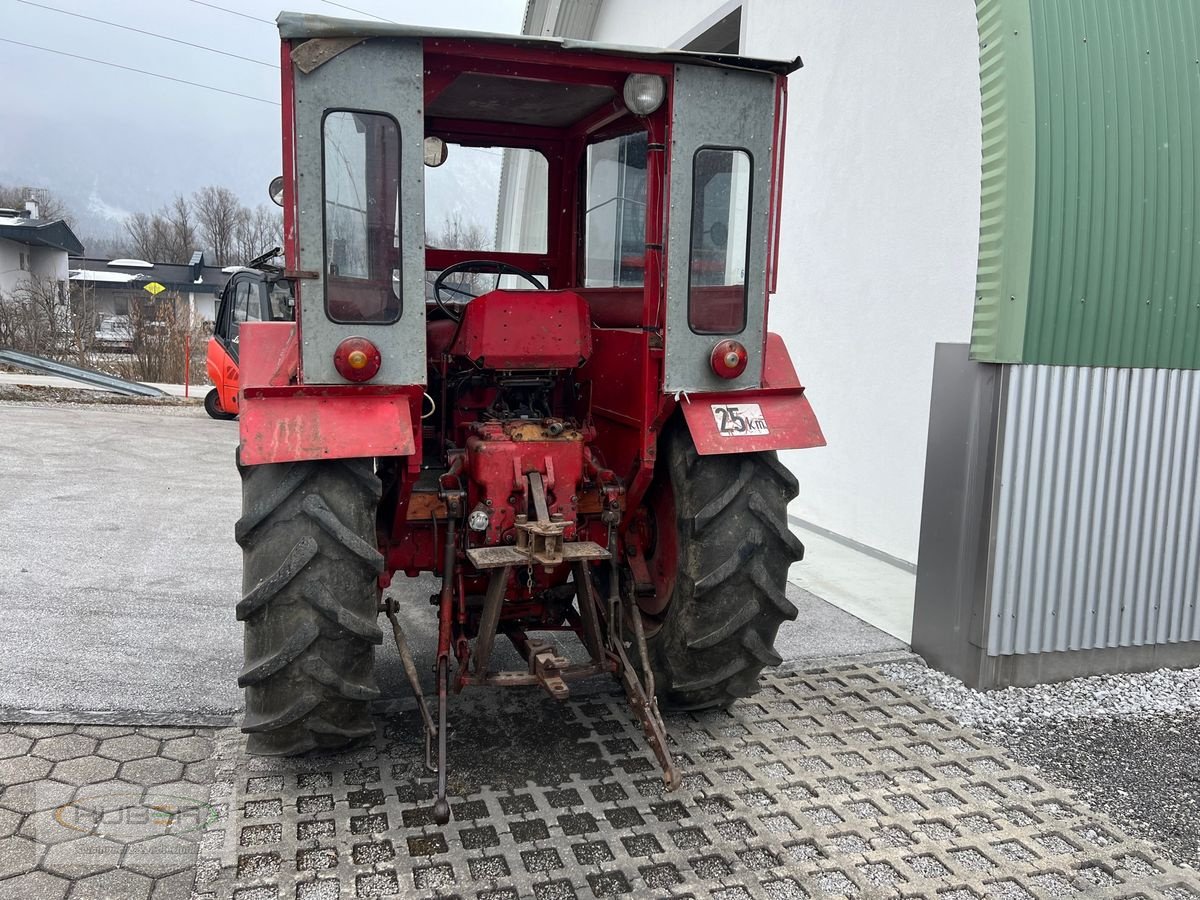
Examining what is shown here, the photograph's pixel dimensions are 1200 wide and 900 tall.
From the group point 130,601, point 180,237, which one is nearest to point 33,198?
point 180,237

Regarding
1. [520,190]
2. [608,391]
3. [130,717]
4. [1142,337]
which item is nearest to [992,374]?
[1142,337]

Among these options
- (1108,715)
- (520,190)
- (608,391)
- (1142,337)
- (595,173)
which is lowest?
(1108,715)

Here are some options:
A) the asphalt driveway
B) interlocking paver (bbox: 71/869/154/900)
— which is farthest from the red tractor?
the asphalt driveway

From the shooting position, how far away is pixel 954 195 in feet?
18.4

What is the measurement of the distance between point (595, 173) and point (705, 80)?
1411mm

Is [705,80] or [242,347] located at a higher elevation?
[705,80]

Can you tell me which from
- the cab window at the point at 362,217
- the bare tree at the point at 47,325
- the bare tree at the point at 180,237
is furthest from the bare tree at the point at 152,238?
the cab window at the point at 362,217

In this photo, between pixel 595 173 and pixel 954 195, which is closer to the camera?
pixel 595 173

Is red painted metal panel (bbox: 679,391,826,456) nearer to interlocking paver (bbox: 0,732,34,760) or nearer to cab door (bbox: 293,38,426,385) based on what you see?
cab door (bbox: 293,38,426,385)

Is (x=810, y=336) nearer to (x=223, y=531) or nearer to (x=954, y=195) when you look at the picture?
(x=954, y=195)

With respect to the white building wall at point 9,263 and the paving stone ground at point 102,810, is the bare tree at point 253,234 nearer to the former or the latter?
the white building wall at point 9,263

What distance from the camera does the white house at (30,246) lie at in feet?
103

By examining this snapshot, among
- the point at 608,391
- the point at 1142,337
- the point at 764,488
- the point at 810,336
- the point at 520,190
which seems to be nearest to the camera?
the point at 764,488

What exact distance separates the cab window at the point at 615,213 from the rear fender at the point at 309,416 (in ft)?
4.28
